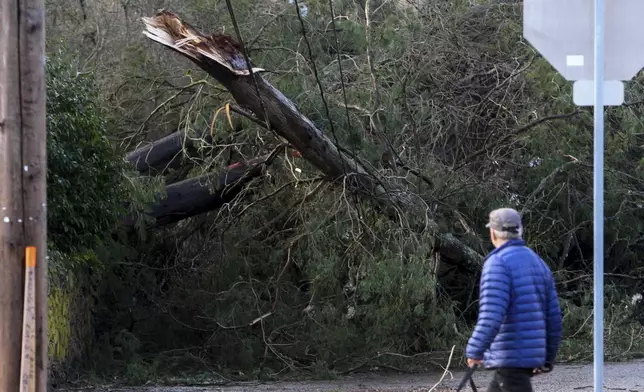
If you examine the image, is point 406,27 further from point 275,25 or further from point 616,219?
point 616,219

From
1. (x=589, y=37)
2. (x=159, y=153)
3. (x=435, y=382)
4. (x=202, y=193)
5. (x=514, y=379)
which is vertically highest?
(x=589, y=37)

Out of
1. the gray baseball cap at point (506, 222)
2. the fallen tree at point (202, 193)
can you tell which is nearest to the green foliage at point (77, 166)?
the fallen tree at point (202, 193)

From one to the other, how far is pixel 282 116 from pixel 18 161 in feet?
16.3

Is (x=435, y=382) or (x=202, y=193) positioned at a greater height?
(x=202, y=193)

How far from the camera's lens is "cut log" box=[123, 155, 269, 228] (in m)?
11.9

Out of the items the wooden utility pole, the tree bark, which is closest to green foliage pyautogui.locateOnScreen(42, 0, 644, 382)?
the tree bark

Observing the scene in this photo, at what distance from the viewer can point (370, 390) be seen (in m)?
9.84

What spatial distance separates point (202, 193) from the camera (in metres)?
12.3

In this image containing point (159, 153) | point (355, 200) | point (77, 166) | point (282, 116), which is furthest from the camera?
point (159, 153)

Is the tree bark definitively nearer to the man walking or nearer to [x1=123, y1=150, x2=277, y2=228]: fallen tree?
[x1=123, y1=150, x2=277, y2=228]: fallen tree

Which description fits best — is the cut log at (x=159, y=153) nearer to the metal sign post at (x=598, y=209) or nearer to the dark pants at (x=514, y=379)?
the metal sign post at (x=598, y=209)

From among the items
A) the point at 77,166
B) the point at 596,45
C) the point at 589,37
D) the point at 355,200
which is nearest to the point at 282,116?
the point at 355,200

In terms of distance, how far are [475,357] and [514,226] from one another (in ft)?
2.61

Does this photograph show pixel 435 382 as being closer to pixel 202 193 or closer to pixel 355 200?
pixel 355 200
